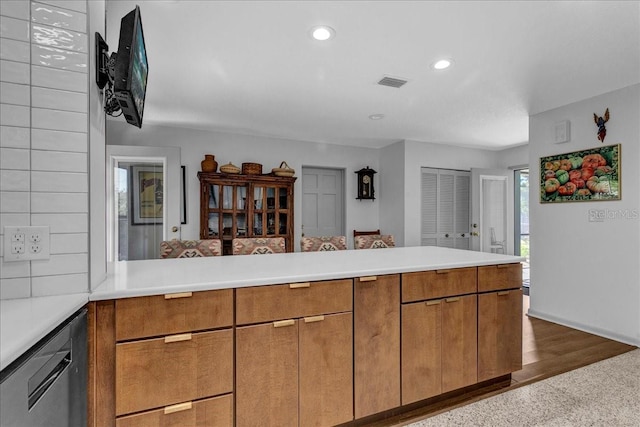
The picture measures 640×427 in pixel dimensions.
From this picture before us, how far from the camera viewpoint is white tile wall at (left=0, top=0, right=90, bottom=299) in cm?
115

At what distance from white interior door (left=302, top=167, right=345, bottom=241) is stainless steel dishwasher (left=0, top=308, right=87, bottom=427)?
4141 millimetres

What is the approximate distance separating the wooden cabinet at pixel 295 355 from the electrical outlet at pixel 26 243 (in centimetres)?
74

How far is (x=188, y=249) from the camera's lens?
2.53 metres

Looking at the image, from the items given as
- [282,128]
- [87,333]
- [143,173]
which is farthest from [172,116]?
[87,333]

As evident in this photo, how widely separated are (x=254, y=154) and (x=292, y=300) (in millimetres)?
3683

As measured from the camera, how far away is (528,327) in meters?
3.41

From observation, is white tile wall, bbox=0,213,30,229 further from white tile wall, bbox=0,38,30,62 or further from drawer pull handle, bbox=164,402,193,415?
drawer pull handle, bbox=164,402,193,415

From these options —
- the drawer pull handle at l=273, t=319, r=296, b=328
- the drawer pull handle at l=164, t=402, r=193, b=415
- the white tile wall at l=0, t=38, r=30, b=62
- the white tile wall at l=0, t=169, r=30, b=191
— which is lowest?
the drawer pull handle at l=164, t=402, r=193, b=415

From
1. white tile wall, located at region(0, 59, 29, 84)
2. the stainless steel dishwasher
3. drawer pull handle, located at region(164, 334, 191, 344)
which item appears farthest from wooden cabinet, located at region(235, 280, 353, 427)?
white tile wall, located at region(0, 59, 29, 84)

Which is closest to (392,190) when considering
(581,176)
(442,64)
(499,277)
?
(581,176)

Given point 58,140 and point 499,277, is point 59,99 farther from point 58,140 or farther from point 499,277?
point 499,277

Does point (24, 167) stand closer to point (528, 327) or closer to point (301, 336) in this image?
point (301, 336)

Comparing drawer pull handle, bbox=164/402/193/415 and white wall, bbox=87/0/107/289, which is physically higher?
white wall, bbox=87/0/107/289

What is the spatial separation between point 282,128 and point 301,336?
3.44m
